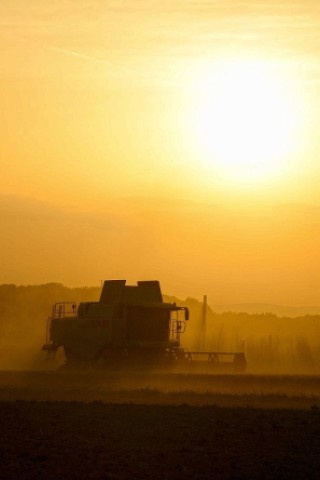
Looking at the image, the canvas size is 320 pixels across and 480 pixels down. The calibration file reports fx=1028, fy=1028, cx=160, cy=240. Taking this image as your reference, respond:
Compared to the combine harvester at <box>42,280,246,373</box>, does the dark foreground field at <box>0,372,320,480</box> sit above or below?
below

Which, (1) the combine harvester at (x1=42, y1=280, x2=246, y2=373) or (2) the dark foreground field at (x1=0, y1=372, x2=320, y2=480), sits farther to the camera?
(1) the combine harvester at (x1=42, y1=280, x2=246, y2=373)

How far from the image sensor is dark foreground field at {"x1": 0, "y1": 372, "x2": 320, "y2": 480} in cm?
1545

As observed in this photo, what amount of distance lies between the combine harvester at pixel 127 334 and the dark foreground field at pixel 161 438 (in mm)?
12140

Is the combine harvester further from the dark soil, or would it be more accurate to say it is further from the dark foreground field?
the dark soil

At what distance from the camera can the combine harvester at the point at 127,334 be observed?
41.7 meters

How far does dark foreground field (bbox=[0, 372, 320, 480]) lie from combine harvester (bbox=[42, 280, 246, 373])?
12140 millimetres

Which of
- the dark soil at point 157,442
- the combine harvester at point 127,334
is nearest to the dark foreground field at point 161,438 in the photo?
the dark soil at point 157,442

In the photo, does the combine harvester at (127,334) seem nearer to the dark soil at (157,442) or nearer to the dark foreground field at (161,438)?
the dark foreground field at (161,438)

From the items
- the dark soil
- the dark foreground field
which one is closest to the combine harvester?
the dark foreground field

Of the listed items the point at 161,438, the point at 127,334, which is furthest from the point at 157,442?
the point at 127,334

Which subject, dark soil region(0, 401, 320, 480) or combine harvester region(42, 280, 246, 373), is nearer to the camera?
dark soil region(0, 401, 320, 480)

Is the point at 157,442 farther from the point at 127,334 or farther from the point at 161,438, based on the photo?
the point at 127,334

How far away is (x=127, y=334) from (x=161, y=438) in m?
23.5

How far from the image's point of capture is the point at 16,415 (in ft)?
71.9
